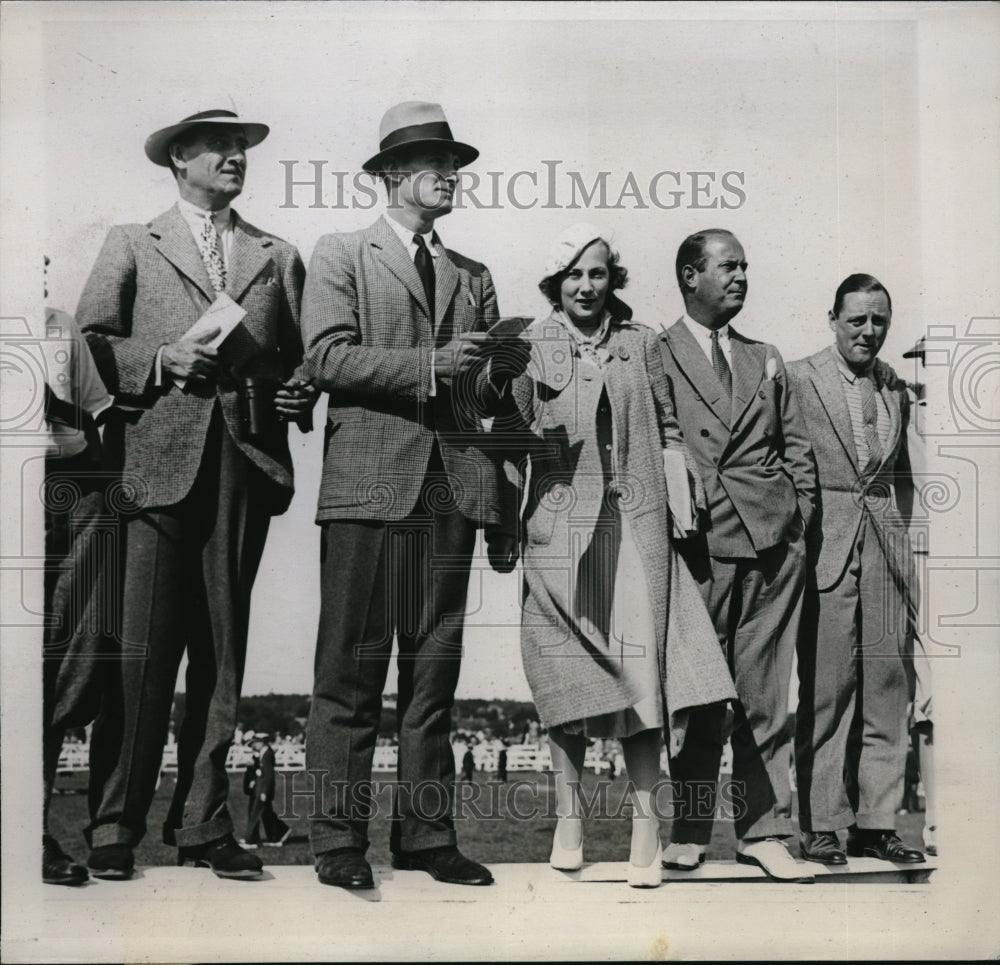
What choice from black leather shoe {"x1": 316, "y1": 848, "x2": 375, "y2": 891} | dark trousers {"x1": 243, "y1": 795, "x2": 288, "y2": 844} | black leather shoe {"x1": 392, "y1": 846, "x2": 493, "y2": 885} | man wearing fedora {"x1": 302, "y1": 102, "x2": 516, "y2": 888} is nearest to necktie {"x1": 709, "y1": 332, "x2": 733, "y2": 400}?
man wearing fedora {"x1": 302, "y1": 102, "x2": 516, "y2": 888}

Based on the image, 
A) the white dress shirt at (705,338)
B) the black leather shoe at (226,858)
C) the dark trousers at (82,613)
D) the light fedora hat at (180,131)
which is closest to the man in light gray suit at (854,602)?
the white dress shirt at (705,338)

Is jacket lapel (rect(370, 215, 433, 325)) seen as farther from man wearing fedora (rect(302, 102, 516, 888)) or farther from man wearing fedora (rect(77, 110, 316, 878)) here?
man wearing fedora (rect(77, 110, 316, 878))

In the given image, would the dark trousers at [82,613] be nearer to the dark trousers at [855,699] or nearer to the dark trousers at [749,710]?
the dark trousers at [749,710]

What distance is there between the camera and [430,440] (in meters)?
5.65

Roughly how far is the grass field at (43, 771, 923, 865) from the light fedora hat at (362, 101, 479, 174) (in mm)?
2350

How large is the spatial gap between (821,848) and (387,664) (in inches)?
72.6

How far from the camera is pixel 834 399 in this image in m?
6.01

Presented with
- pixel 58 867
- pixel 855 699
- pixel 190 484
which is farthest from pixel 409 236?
pixel 58 867

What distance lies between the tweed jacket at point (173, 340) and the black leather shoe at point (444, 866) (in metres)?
1.40

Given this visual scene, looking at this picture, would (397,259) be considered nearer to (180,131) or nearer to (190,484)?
(180,131)

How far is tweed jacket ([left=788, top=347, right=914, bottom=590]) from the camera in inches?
235

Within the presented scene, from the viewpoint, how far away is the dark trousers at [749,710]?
229 inches

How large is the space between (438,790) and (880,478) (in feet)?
6.91

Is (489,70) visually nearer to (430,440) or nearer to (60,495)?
(430,440)
